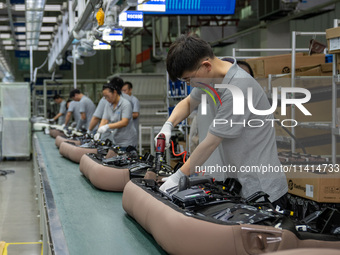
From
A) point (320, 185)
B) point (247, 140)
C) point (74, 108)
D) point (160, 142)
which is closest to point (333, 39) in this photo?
point (320, 185)

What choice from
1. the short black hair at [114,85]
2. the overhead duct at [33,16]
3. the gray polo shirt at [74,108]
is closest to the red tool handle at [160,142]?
the short black hair at [114,85]

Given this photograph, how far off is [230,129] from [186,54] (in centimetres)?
33

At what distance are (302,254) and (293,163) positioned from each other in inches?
105

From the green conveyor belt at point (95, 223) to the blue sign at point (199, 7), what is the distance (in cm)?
313

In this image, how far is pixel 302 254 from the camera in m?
1.12

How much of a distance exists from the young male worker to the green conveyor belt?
0.27m

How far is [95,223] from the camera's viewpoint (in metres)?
2.16

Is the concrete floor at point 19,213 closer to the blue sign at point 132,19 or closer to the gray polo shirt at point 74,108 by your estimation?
the gray polo shirt at point 74,108

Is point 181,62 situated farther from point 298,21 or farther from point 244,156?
point 298,21

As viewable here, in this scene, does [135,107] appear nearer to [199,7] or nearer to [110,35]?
[110,35]

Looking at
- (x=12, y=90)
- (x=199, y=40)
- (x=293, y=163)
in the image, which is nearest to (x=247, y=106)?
(x=199, y=40)

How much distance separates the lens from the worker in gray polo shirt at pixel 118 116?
15.0ft

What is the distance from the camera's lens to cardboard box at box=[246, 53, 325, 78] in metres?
5.11

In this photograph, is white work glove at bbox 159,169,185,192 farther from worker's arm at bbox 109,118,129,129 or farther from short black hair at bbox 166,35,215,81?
worker's arm at bbox 109,118,129,129
